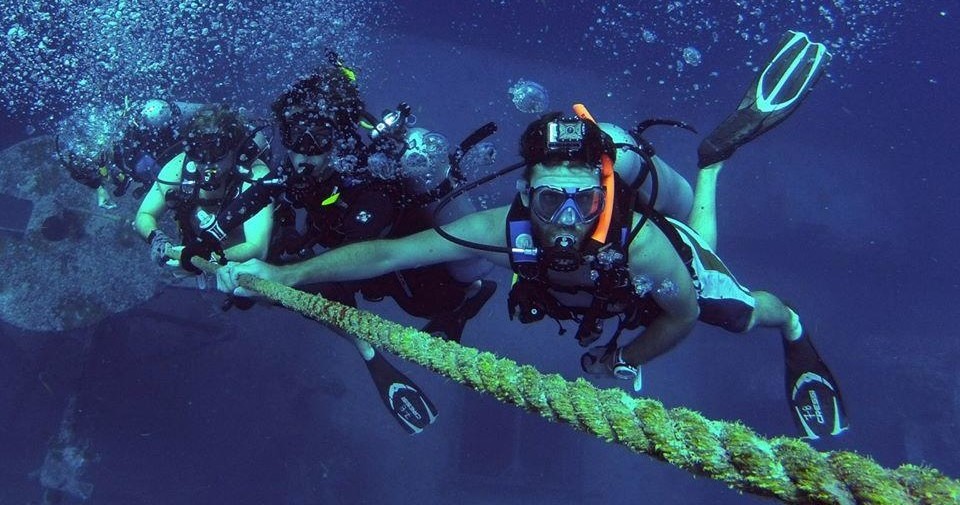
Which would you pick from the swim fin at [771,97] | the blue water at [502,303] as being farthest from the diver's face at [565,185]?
the blue water at [502,303]

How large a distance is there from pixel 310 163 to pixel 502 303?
6.94 m

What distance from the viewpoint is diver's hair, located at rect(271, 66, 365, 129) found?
11.7 feet

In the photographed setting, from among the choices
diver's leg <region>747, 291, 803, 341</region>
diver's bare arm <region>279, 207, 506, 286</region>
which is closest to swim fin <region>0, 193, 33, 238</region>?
diver's bare arm <region>279, 207, 506, 286</region>

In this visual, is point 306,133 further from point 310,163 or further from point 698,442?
point 698,442

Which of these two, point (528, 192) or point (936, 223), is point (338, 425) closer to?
point (528, 192)

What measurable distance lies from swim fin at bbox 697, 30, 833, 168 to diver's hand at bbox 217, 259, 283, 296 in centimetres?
388

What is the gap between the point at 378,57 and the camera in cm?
1152

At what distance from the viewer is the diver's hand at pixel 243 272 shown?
8.71 feet

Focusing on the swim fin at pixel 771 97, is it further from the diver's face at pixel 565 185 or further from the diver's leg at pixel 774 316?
the diver's face at pixel 565 185

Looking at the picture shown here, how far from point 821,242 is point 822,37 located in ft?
20.2

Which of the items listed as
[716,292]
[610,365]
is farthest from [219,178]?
[716,292]

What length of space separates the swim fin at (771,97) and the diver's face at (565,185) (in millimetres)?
2812

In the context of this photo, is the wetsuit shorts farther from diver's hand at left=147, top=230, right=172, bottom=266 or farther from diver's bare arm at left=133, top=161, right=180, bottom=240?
diver's bare arm at left=133, top=161, right=180, bottom=240

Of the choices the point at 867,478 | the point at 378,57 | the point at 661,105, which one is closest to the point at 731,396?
the point at 661,105
